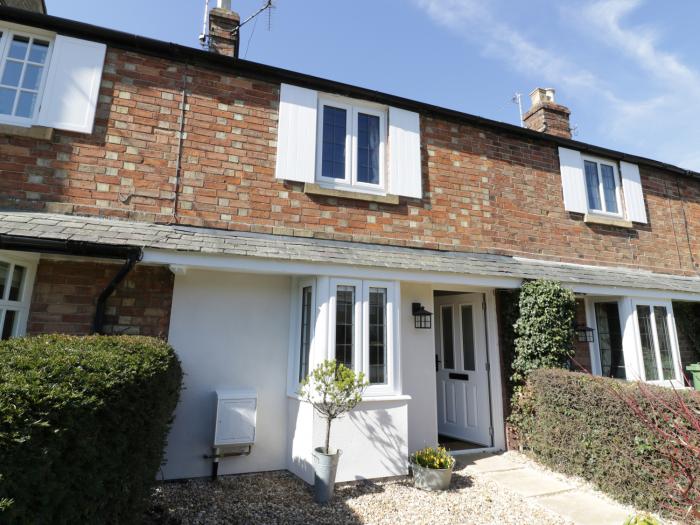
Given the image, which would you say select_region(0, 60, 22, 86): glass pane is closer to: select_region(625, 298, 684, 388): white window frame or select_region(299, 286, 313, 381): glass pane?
select_region(299, 286, 313, 381): glass pane

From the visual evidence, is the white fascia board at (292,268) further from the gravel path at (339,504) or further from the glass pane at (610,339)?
the glass pane at (610,339)

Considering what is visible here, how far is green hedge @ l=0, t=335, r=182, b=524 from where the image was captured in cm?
186

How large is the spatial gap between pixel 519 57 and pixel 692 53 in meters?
2.55

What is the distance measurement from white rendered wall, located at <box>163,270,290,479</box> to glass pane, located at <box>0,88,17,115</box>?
11.1ft

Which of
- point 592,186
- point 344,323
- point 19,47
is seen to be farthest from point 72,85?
point 592,186

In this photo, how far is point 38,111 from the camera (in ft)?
18.6

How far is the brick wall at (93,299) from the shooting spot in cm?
522

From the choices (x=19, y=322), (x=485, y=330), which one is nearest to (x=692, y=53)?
(x=485, y=330)

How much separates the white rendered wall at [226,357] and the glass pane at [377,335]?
4.39 feet

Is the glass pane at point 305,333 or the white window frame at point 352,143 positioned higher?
the white window frame at point 352,143

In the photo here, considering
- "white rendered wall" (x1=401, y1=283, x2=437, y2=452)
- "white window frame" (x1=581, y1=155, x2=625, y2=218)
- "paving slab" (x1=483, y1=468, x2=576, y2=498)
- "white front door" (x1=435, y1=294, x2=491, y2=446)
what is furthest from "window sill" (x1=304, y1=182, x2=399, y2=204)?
"white window frame" (x1=581, y1=155, x2=625, y2=218)

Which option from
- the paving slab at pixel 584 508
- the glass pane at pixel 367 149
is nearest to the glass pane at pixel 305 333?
the glass pane at pixel 367 149

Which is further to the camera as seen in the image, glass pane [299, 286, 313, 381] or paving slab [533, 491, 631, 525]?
glass pane [299, 286, 313, 381]

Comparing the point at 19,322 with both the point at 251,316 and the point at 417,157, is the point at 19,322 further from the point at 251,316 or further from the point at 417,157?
the point at 417,157
